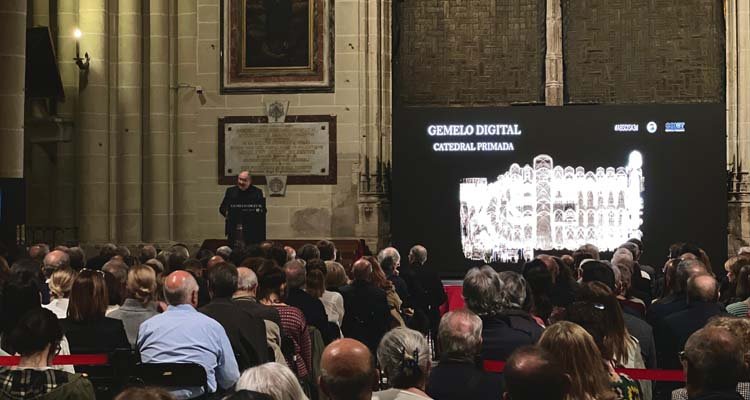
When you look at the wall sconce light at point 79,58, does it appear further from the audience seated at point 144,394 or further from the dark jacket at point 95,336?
the audience seated at point 144,394

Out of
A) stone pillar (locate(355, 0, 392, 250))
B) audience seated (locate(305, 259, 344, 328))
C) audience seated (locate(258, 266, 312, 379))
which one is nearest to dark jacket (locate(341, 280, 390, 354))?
audience seated (locate(305, 259, 344, 328))

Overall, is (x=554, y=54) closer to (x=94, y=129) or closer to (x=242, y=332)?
(x=94, y=129)

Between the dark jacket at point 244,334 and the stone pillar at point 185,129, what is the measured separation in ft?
34.9

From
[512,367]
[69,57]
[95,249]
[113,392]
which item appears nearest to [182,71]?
[69,57]

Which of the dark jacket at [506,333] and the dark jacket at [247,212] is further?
the dark jacket at [247,212]

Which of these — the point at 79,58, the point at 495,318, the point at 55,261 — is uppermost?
the point at 79,58

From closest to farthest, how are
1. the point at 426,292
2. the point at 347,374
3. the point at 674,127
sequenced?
the point at 347,374, the point at 426,292, the point at 674,127

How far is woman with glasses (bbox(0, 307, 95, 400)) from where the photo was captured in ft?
13.1

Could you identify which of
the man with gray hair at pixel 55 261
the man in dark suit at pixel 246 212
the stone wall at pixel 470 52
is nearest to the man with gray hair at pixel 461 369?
the man with gray hair at pixel 55 261

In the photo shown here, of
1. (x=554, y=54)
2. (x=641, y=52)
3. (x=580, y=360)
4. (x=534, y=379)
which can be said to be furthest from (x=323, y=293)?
(x=641, y=52)

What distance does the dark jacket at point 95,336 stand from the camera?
5.54 meters

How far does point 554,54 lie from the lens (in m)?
16.6

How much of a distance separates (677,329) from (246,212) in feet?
24.5

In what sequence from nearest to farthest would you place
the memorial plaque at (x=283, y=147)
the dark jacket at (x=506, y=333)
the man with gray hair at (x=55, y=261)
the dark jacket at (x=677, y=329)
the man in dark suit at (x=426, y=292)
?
the dark jacket at (x=506, y=333)
the dark jacket at (x=677, y=329)
the man with gray hair at (x=55, y=261)
the man in dark suit at (x=426, y=292)
the memorial plaque at (x=283, y=147)
